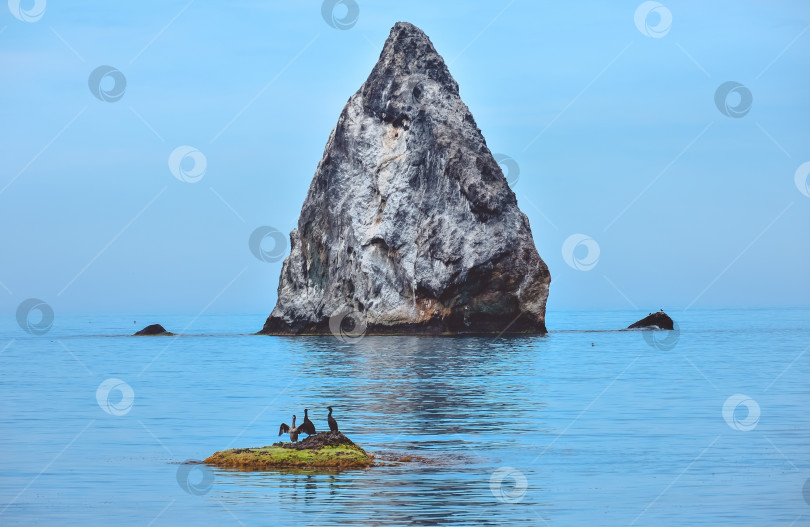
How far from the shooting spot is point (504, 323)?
112125 millimetres

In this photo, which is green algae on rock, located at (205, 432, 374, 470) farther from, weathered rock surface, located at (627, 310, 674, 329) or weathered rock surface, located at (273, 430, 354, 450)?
weathered rock surface, located at (627, 310, 674, 329)

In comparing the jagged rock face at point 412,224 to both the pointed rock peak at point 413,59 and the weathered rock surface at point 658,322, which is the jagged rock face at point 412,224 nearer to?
the pointed rock peak at point 413,59

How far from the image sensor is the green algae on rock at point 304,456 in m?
29.8

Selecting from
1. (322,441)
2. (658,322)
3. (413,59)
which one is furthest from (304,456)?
(658,322)

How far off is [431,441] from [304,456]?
6325 millimetres

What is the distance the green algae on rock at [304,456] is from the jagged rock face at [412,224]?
7578 centimetres

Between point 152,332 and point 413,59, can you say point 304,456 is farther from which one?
point 152,332

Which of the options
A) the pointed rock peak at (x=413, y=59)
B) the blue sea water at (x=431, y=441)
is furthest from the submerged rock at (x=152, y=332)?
the blue sea water at (x=431, y=441)

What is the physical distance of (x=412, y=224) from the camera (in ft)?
362

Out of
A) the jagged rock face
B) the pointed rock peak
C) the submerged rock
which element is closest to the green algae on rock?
the jagged rock face

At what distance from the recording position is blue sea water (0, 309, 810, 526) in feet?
81.7

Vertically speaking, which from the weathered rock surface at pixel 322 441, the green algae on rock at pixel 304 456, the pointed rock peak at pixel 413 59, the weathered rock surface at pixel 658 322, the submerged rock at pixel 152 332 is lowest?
the green algae on rock at pixel 304 456

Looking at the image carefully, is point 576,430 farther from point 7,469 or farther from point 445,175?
point 445,175

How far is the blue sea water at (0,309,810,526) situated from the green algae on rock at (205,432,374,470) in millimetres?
732
